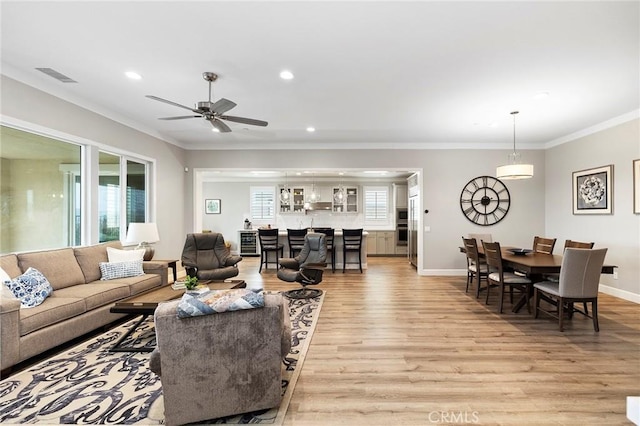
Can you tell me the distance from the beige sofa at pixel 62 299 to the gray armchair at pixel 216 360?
5.24 ft

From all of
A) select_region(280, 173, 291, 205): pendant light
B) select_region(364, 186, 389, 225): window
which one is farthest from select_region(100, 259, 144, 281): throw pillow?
select_region(364, 186, 389, 225): window

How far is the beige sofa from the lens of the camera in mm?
2328

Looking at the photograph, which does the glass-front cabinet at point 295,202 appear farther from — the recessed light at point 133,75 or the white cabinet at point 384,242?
the recessed light at point 133,75

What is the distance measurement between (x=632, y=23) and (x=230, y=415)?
4178mm

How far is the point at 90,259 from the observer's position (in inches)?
144

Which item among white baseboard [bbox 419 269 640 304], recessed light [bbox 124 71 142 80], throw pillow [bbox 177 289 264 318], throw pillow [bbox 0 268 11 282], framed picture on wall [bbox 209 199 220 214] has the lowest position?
white baseboard [bbox 419 269 640 304]

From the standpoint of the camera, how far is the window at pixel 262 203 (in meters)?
9.54

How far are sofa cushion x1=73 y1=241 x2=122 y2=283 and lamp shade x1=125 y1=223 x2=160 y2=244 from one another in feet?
1.38

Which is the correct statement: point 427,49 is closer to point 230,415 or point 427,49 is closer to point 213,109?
point 213,109

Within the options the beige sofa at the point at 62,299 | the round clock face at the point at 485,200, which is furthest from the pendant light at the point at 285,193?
the beige sofa at the point at 62,299

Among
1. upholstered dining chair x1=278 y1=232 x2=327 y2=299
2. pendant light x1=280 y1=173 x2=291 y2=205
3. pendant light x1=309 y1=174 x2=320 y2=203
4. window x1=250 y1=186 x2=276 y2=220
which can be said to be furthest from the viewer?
window x1=250 y1=186 x2=276 y2=220

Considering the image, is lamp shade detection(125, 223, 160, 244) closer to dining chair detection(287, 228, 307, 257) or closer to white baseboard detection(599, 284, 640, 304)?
dining chair detection(287, 228, 307, 257)

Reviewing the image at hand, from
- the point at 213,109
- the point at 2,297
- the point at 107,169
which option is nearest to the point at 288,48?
the point at 213,109

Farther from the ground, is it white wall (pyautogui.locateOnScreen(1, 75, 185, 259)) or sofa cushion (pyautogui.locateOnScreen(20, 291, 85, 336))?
white wall (pyautogui.locateOnScreen(1, 75, 185, 259))
